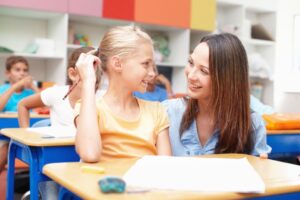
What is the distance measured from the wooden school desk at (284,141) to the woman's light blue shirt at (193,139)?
2.65 ft

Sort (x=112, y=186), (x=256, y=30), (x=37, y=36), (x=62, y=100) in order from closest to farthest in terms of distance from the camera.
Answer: (x=112, y=186)
(x=62, y=100)
(x=37, y=36)
(x=256, y=30)

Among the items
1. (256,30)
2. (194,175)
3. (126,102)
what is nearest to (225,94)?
(126,102)

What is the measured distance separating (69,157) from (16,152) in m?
0.32

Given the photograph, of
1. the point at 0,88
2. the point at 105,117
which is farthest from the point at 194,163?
the point at 0,88

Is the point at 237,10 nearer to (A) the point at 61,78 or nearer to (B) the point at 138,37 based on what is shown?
(A) the point at 61,78

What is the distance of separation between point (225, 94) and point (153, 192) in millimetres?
762

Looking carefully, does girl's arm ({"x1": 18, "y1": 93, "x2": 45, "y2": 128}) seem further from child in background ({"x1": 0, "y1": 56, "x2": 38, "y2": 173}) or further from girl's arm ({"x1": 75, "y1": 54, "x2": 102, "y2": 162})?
girl's arm ({"x1": 75, "y1": 54, "x2": 102, "y2": 162})

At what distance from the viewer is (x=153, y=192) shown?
807 mm

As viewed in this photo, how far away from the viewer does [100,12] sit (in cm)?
398

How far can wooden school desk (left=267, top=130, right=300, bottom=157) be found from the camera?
7.78 feet

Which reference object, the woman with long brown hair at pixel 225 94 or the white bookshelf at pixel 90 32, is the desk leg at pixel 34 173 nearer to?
the woman with long brown hair at pixel 225 94

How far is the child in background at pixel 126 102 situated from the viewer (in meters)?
1.36

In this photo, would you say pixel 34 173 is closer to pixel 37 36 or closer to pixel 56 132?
pixel 56 132

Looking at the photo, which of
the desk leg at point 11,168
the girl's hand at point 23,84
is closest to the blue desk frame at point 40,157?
the desk leg at point 11,168
